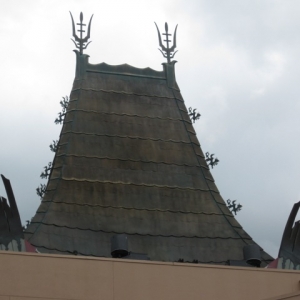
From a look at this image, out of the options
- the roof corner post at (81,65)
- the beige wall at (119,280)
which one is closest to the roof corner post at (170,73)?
the roof corner post at (81,65)

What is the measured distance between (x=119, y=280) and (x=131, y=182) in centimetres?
706

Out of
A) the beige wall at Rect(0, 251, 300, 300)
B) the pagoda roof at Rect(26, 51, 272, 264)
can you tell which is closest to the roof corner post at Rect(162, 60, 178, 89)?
the pagoda roof at Rect(26, 51, 272, 264)

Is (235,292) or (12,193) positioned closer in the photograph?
(235,292)

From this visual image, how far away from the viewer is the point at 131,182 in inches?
846

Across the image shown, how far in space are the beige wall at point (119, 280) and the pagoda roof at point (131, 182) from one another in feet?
15.7

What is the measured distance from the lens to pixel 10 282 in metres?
14.1

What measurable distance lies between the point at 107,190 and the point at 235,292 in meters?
6.53

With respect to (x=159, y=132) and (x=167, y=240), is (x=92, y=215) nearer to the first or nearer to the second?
(x=167, y=240)

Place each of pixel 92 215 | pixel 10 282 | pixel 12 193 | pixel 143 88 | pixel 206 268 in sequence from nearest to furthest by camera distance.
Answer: pixel 10 282 < pixel 206 268 < pixel 12 193 < pixel 92 215 < pixel 143 88

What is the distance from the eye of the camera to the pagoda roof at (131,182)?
20.2 meters

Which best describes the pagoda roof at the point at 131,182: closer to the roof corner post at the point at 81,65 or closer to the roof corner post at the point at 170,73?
the roof corner post at the point at 81,65

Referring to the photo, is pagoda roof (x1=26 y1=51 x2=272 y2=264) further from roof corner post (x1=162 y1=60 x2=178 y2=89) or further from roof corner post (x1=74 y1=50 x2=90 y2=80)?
roof corner post (x1=162 y1=60 x2=178 y2=89)

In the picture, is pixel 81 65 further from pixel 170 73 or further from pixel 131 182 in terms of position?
pixel 131 182

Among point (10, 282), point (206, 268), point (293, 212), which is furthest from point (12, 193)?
point (293, 212)
